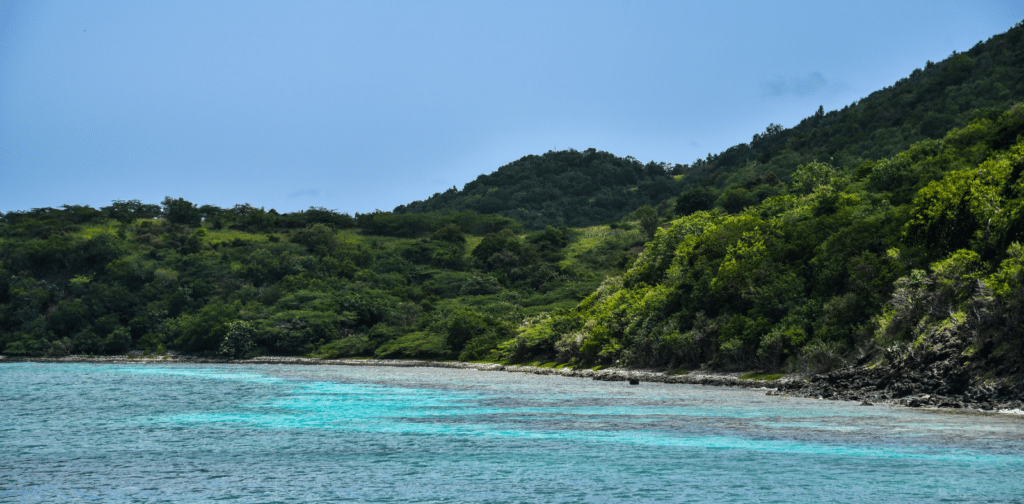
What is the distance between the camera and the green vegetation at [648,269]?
42875mm

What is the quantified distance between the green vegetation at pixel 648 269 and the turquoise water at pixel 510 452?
36.0 ft

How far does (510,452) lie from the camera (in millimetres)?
22438

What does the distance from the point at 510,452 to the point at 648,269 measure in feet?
185

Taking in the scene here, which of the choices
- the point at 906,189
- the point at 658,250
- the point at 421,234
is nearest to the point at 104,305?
the point at 421,234

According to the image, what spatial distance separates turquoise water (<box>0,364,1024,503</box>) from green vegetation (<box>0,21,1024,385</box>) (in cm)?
1097

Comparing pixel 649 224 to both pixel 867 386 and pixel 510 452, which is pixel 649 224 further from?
pixel 510 452

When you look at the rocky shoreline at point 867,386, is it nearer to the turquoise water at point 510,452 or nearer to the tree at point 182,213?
the turquoise water at point 510,452

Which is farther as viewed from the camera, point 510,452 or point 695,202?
point 695,202

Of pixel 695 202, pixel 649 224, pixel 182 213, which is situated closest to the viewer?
pixel 695 202

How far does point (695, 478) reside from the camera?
709 inches

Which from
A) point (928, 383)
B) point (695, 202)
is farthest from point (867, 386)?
point (695, 202)

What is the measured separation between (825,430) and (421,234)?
6062 inches

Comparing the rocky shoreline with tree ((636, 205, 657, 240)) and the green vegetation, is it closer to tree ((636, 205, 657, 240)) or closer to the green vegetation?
the green vegetation

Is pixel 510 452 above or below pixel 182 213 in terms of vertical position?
below
